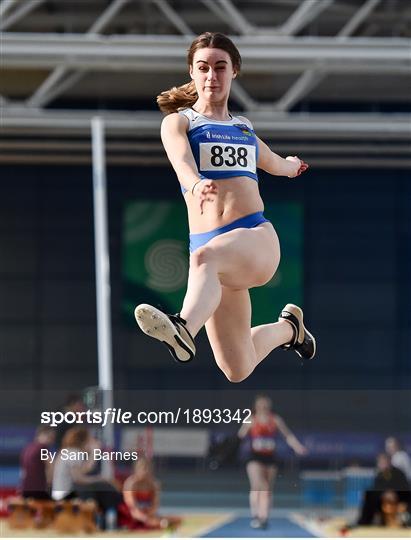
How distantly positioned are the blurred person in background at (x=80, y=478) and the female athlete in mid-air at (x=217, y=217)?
6641mm

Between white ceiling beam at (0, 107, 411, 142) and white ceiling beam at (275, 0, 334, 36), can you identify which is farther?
white ceiling beam at (0, 107, 411, 142)

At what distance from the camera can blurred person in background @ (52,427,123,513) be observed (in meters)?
12.5

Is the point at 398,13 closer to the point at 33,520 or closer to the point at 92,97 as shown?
the point at 92,97

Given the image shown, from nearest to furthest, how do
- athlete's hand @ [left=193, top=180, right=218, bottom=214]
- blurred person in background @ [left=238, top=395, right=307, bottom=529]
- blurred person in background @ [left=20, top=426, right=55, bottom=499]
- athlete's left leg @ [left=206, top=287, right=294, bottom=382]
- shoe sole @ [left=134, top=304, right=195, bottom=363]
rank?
athlete's hand @ [left=193, top=180, right=218, bottom=214], shoe sole @ [left=134, top=304, right=195, bottom=363], athlete's left leg @ [left=206, top=287, right=294, bottom=382], blurred person in background @ [left=20, top=426, right=55, bottom=499], blurred person in background @ [left=238, top=395, right=307, bottom=529]

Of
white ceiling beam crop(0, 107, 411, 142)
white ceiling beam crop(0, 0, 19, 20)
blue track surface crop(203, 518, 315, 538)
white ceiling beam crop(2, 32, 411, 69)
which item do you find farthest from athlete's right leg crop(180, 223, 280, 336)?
white ceiling beam crop(0, 107, 411, 142)

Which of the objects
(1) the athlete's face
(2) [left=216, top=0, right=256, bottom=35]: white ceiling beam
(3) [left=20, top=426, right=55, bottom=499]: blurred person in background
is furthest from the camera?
(2) [left=216, top=0, right=256, bottom=35]: white ceiling beam

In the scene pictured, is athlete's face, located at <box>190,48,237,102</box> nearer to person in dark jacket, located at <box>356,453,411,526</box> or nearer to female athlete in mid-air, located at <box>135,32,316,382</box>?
female athlete in mid-air, located at <box>135,32,316,382</box>

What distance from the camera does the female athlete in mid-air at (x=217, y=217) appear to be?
5.46 m

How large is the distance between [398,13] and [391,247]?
15.7 feet

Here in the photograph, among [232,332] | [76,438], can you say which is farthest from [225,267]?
[76,438]

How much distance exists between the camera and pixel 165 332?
539cm

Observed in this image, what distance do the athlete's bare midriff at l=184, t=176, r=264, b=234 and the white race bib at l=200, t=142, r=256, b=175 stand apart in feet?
0.15

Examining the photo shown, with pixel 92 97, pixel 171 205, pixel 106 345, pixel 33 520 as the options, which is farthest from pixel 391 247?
pixel 33 520

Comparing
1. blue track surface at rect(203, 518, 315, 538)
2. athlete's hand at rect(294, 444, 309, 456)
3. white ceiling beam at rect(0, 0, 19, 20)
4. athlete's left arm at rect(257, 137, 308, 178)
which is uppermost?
white ceiling beam at rect(0, 0, 19, 20)
